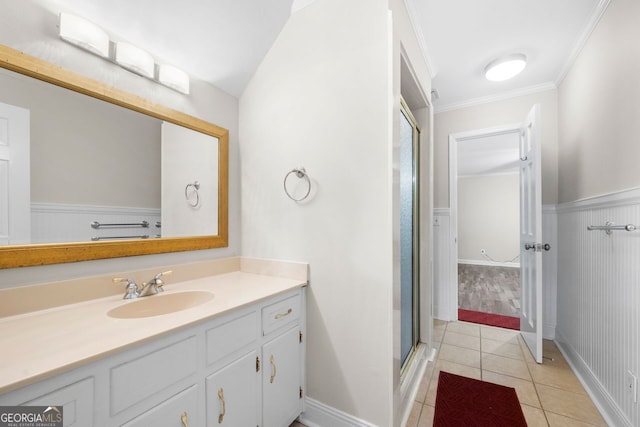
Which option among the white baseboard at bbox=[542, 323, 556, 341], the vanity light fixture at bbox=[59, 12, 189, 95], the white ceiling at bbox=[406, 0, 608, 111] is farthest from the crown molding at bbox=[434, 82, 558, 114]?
the vanity light fixture at bbox=[59, 12, 189, 95]

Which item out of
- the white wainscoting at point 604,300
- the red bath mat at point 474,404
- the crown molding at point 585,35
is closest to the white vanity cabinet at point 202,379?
the red bath mat at point 474,404

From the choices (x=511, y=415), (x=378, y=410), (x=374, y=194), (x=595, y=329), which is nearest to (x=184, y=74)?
(x=374, y=194)

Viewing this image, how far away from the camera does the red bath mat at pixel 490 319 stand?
2.88m

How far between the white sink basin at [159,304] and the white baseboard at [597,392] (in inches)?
89.1

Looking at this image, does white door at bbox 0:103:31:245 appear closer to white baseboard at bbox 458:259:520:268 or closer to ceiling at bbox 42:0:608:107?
ceiling at bbox 42:0:608:107

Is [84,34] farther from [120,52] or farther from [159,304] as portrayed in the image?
[159,304]

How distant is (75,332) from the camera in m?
0.85

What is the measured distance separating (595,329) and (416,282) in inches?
44.6

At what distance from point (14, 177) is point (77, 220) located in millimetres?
250

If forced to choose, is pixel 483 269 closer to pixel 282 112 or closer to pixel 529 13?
pixel 529 13

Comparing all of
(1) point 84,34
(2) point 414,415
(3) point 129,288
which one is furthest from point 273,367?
(1) point 84,34

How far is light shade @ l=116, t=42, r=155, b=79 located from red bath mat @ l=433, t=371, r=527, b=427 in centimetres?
248

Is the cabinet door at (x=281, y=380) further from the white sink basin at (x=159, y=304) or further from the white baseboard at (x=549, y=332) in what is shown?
the white baseboard at (x=549, y=332)

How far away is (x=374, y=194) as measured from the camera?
1351 mm
